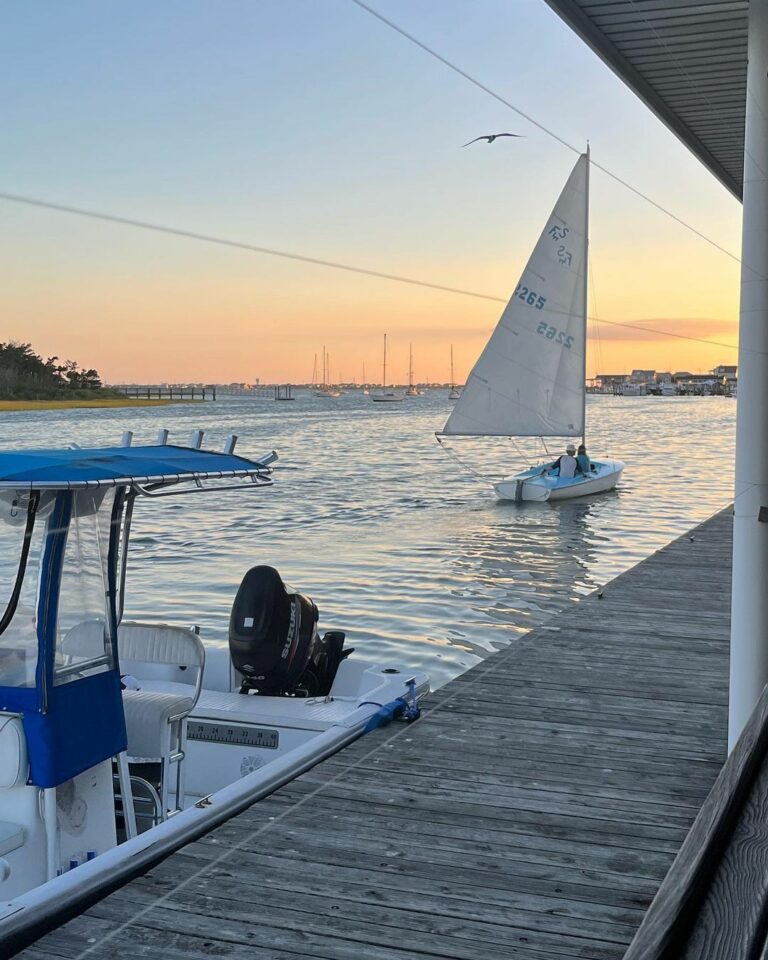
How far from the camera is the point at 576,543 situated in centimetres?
2016

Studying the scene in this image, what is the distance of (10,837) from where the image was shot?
3.84m

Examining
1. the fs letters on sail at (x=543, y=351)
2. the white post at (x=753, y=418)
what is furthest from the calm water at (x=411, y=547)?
the white post at (x=753, y=418)

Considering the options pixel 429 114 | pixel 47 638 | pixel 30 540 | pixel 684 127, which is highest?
pixel 429 114

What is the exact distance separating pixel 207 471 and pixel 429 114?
22.1 ft

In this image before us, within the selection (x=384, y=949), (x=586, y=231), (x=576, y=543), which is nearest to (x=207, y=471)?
(x=384, y=949)

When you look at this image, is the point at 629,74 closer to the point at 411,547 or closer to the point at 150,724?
the point at 150,724

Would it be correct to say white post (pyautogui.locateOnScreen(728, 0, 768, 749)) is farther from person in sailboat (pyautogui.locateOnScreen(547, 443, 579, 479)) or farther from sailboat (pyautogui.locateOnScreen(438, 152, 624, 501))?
person in sailboat (pyautogui.locateOnScreen(547, 443, 579, 479))

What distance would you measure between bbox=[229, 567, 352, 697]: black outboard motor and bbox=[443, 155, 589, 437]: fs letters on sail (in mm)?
20269

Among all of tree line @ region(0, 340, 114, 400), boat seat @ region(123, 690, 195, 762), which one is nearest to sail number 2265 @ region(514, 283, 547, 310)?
boat seat @ region(123, 690, 195, 762)

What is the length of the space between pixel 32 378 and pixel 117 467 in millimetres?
111359

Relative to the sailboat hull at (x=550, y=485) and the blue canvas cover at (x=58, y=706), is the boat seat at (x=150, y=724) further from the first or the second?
the sailboat hull at (x=550, y=485)

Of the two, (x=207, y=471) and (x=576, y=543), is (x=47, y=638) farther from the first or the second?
(x=576, y=543)

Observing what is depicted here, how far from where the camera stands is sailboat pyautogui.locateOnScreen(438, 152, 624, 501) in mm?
25766

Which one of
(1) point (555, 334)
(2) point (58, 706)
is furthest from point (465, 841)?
(1) point (555, 334)
